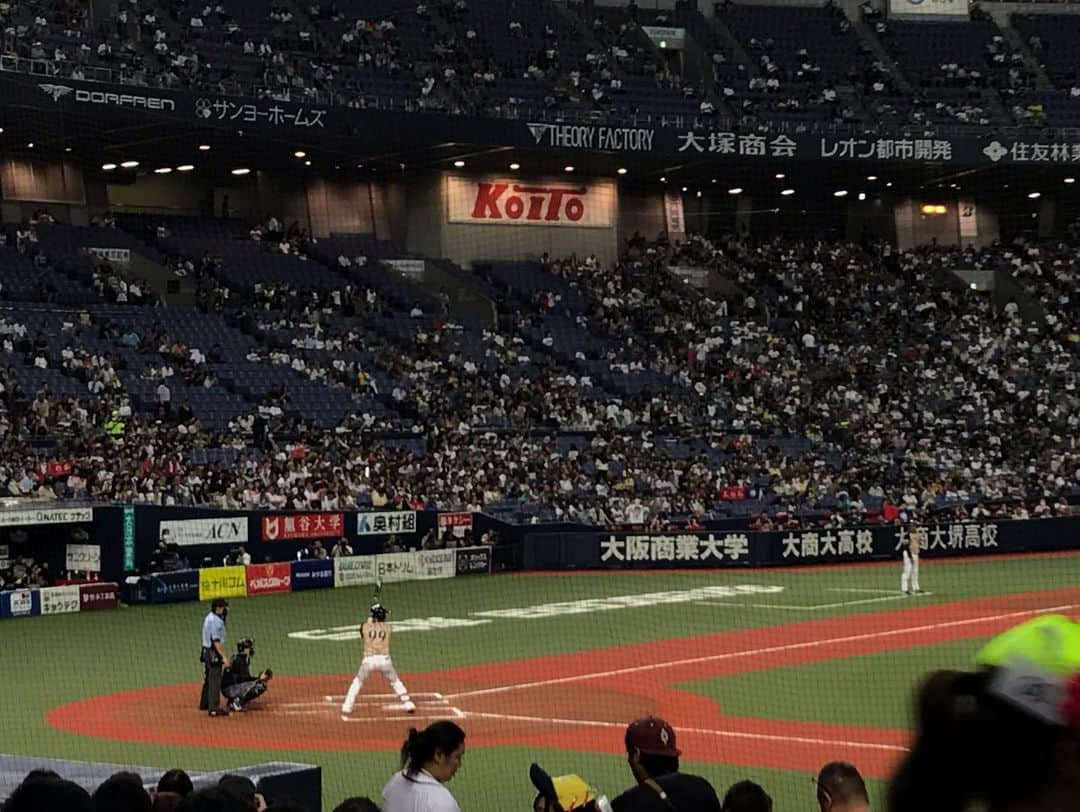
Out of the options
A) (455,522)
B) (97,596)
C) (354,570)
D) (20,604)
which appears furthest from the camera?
(455,522)

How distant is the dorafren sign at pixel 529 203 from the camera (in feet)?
174

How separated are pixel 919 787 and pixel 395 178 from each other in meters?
51.4

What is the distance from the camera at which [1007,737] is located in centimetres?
188

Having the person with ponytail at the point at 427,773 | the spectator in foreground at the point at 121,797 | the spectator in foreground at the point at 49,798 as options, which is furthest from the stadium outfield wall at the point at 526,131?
the spectator in foreground at the point at 49,798

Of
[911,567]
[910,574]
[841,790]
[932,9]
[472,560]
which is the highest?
[932,9]

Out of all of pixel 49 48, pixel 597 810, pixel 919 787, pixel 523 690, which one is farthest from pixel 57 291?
pixel 919 787

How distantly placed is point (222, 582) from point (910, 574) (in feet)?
42.4

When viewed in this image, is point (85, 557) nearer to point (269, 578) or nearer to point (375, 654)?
point (269, 578)

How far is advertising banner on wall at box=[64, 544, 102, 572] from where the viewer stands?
1182 inches

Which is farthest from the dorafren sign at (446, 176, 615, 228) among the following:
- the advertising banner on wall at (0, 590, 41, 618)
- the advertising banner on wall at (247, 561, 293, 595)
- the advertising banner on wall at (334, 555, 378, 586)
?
the advertising banner on wall at (0, 590, 41, 618)

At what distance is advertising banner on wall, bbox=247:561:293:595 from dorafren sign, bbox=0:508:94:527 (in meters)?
3.43

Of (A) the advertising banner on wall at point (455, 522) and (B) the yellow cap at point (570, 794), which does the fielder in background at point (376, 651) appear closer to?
(B) the yellow cap at point (570, 794)

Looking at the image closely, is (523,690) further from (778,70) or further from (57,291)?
(778,70)

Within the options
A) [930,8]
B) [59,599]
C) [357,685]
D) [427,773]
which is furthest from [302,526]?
[930,8]
